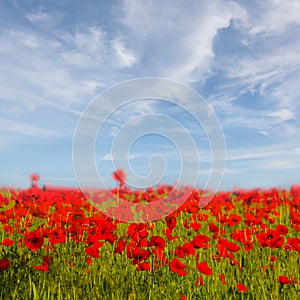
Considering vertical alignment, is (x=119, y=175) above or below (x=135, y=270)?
above

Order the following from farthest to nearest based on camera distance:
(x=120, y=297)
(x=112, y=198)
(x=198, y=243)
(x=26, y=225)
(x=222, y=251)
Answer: (x=112, y=198), (x=26, y=225), (x=222, y=251), (x=198, y=243), (x=120, y=297)

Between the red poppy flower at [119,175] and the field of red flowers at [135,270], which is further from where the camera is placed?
the red poppy flower at [119,175]

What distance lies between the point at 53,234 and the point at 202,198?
4.95 metres

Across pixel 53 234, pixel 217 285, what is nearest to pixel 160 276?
pixel 217 285

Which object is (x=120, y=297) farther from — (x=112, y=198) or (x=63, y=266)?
(x=112, y=198)

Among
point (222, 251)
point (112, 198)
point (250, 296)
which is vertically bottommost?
point (250, 296)

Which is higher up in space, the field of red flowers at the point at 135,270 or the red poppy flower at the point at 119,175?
the red poppy flower at the point at 119,175

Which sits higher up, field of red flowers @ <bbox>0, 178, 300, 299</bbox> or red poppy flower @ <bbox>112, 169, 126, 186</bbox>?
red poppy flower @ <bbox>112, 169, 126, 186</bbox>

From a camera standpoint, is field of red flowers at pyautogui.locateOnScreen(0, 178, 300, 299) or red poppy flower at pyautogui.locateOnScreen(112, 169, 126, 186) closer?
field of red flowers at pyautogui.locateOnScreen(0, 178, 300, 299)

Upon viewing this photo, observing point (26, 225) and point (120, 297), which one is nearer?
point (120, 297)

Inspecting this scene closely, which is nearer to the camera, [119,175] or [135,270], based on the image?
[135,270]

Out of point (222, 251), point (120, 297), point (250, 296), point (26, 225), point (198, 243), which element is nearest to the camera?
point (120, 297)

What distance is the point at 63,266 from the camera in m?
3.39

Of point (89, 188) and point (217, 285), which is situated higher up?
point (89, 188)
